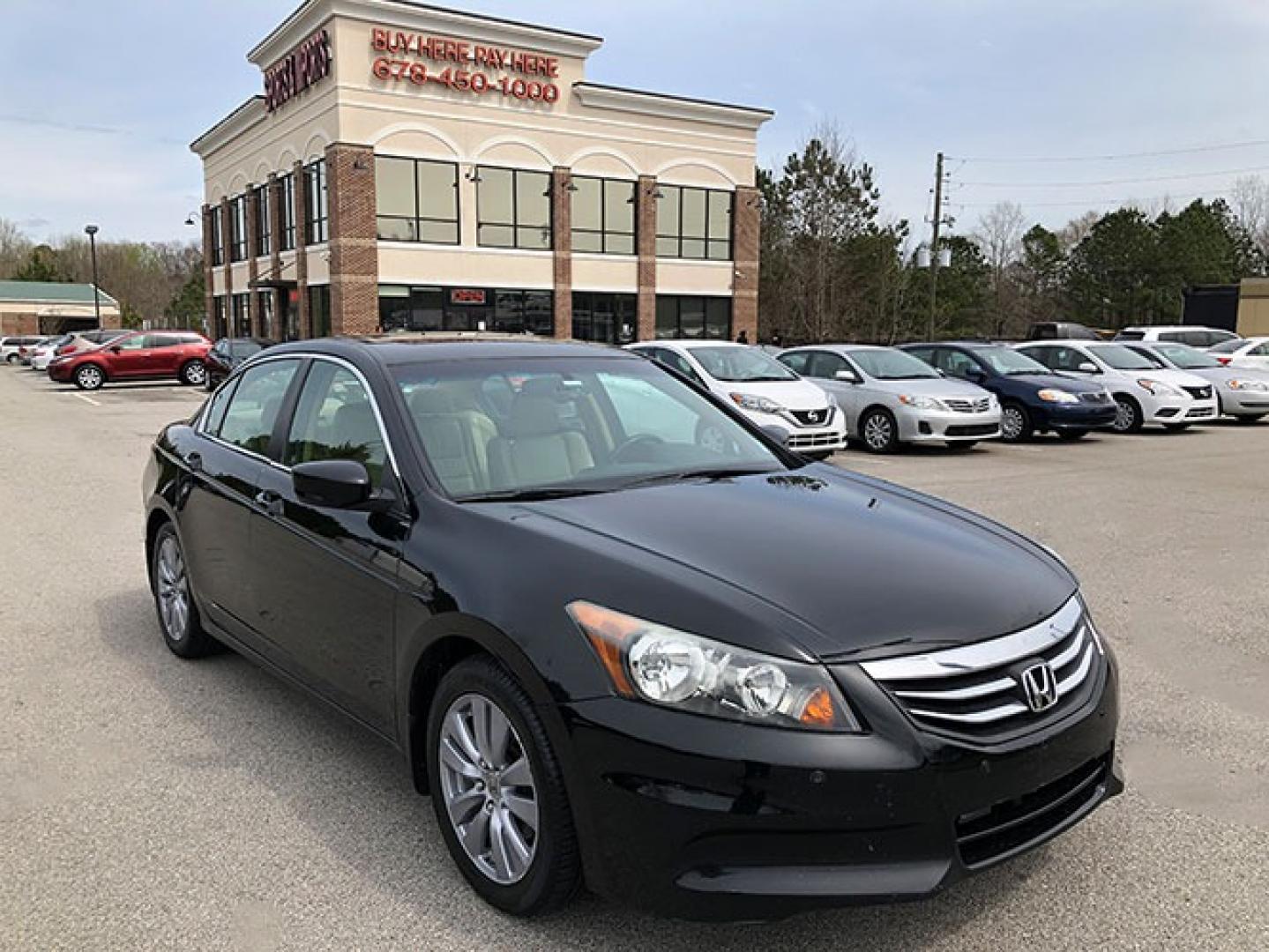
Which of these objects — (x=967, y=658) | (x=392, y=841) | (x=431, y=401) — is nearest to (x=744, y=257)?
(x=431, y=401)

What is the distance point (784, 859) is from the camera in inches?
93.5

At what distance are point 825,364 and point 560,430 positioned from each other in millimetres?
12180

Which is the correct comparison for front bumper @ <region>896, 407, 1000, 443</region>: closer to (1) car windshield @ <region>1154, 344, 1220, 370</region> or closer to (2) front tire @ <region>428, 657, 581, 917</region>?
(1) car windshield @ <region>1154, 344, 1220, 370</region>

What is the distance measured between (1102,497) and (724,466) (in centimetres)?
737

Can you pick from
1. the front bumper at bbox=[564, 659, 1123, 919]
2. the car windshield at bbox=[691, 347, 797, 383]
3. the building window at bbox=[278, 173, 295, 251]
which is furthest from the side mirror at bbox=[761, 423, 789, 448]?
the building window at bbox=[278, 173, 295, 251]

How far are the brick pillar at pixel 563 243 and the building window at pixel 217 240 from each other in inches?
685

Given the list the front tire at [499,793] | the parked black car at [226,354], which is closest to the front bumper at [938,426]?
the front tire at [499,793]

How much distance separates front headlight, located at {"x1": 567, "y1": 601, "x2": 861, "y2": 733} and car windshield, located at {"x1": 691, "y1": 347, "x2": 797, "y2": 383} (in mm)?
10992

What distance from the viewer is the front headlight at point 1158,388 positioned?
16.6m

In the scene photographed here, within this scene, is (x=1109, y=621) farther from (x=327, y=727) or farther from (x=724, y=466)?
(x=327, y=727)

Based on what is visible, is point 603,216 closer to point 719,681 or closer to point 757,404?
point 757,404

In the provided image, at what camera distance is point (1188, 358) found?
19.6 m

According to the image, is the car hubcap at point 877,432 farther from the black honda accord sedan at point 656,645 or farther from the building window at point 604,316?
the building window at point 604,316

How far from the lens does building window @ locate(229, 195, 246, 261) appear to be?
4212cm
